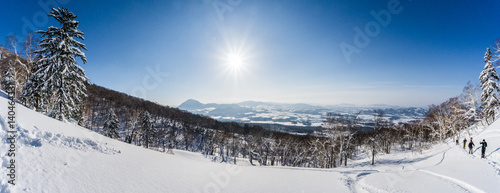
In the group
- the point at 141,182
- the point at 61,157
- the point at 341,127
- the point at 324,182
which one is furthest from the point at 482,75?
the point at 61,157

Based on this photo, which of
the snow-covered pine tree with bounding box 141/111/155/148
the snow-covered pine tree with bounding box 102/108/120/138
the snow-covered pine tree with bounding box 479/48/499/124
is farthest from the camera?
the snow-covered pine tree with bounding box 141/111/155/148

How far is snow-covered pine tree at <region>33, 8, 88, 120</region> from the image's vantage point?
51.1 ft

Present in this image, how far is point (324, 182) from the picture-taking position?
11117 millimetres

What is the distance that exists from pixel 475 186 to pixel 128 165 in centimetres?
1951

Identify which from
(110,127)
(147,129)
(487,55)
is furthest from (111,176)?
(487,55)

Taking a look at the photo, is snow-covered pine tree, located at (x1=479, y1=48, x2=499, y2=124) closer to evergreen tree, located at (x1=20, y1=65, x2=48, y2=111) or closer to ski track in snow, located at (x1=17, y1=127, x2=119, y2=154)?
ski track in snow, located at (x1=17, y1=127, x2=119, y2=154)

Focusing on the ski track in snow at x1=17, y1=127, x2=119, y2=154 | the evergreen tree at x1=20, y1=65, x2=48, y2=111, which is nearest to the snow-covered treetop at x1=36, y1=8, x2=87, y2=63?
the evergreen tree at x1=20, y1=65, x2=48, y2=111

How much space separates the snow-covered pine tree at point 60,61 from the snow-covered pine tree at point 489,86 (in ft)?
185

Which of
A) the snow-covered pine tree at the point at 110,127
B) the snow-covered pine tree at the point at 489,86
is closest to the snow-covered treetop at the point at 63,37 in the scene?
the snow-covered pine tree at the point at 110,127

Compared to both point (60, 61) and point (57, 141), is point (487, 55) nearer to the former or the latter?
point (57, 141)

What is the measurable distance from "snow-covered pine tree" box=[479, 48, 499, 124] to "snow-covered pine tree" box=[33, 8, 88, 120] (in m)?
56.4

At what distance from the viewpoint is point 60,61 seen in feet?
51.6

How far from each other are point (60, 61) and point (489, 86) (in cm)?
5801

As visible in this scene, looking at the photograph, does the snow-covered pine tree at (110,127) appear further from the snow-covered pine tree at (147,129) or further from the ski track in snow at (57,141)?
the ski track in snow at (57,141)
